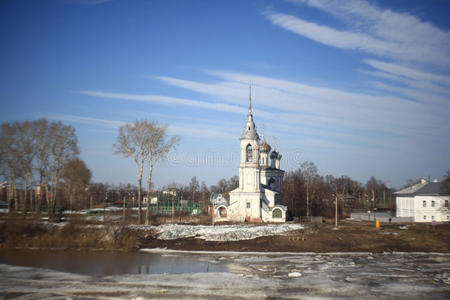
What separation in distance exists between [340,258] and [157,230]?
594 inches

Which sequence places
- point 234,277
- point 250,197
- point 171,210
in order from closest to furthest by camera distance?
point 234,277 < point 250,197 < point 171,210

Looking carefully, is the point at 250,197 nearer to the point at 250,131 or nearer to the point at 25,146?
the point at 250,131

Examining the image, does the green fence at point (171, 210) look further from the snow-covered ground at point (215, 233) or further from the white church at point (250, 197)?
the snow-covered ground at point (215, 233)

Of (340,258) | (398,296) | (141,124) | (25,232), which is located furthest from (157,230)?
(398,296)

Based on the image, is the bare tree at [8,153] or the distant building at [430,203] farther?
the distant building at [430,203]

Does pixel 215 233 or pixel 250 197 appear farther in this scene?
pixel 250 197

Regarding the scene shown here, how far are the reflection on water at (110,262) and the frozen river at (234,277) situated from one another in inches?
1.9

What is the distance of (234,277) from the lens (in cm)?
1659

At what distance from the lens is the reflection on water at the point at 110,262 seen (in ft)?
60.0

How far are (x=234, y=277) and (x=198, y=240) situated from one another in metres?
11.2

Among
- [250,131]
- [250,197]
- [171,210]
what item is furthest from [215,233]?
[171,210]

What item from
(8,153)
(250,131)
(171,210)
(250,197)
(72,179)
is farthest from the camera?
(171,210)

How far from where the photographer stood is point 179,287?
49.2 ft

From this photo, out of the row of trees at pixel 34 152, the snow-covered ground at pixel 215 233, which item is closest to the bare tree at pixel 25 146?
the row of trees at pixel 34 152
